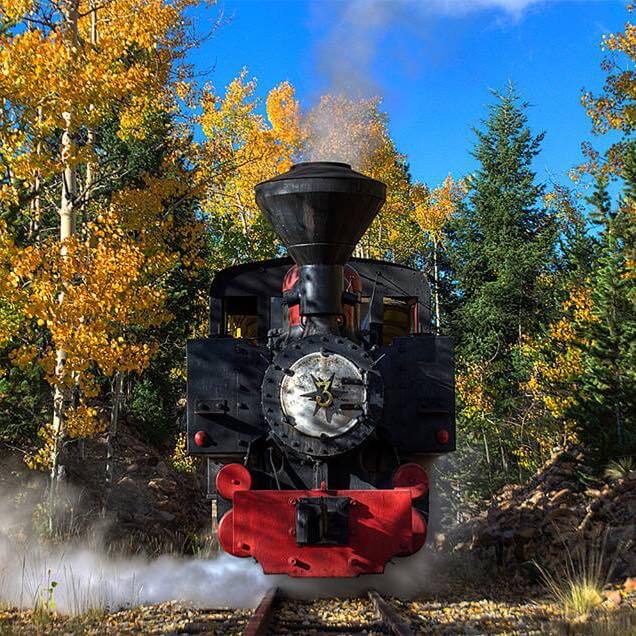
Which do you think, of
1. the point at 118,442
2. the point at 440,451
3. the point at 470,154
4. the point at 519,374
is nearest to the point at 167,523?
the point at 118,442

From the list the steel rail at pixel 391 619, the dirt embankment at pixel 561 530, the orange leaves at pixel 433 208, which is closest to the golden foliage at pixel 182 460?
the dirt embankment at pixel 561 530

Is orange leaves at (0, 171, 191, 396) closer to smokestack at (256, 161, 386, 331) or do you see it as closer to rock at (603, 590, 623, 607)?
smokestack at (256, 161, 386, 331)

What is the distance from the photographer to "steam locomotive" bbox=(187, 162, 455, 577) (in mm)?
7082

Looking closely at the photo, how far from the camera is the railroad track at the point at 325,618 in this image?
5.80 metres

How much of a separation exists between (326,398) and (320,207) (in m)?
1.72

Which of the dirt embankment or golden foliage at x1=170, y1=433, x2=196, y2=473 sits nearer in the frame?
the dirt embankment

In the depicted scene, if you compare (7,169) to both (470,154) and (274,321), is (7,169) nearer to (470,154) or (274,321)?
(274,321)

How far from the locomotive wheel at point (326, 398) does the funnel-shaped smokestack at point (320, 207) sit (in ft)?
2.86

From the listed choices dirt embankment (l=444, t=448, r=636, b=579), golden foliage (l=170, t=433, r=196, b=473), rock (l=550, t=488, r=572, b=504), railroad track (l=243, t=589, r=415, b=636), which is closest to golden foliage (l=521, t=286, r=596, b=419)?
rock (l=550, t=488, r=572, b=504)

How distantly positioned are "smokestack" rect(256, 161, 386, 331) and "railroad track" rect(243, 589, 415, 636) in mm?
2463

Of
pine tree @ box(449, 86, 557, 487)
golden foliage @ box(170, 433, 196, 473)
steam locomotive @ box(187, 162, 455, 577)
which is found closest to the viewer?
steam locomotive @ box(187, 162, 455, 577)

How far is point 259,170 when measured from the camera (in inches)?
1096

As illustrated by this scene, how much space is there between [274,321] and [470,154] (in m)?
26.2

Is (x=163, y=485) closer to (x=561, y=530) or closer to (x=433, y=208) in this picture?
(x=561, y=530)
